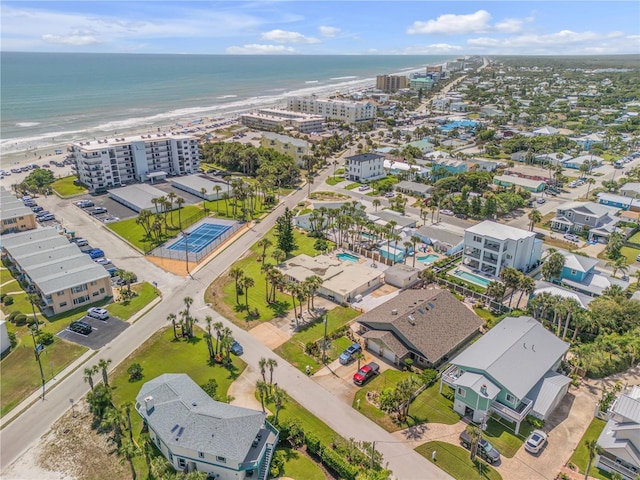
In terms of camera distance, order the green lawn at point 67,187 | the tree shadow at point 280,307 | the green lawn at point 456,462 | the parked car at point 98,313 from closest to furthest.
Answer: the green lawn at point 456,462 → the parked car at point 98,313 → the tree shadow at point 280,307 → the green lawn at point 67,187

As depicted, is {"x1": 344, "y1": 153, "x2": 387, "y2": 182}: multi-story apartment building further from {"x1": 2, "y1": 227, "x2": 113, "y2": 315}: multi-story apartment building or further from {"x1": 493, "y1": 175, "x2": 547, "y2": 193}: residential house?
{"x1": 2, "y1": 227, "x2": 113, "y2": 315}: multi-story apartment building

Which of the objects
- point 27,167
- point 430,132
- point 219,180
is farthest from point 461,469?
point 430,132

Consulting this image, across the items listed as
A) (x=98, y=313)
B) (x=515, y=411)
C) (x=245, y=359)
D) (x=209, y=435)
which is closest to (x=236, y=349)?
(x=245, y=359)

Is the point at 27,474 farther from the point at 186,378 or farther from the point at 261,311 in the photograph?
the point at 261,311

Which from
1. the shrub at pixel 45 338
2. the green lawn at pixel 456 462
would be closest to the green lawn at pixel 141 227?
the shrub at pixel 45 338

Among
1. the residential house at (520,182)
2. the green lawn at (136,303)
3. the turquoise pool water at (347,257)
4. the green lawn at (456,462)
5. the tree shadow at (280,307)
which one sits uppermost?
the residential house at (520,182)

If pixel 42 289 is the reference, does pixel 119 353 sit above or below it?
below

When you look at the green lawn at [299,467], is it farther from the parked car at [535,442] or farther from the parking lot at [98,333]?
the parking lot at [98,333]

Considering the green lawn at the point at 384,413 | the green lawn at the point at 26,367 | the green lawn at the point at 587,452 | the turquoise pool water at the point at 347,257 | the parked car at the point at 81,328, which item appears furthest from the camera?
the turquoise pool water at the point at 347,257
